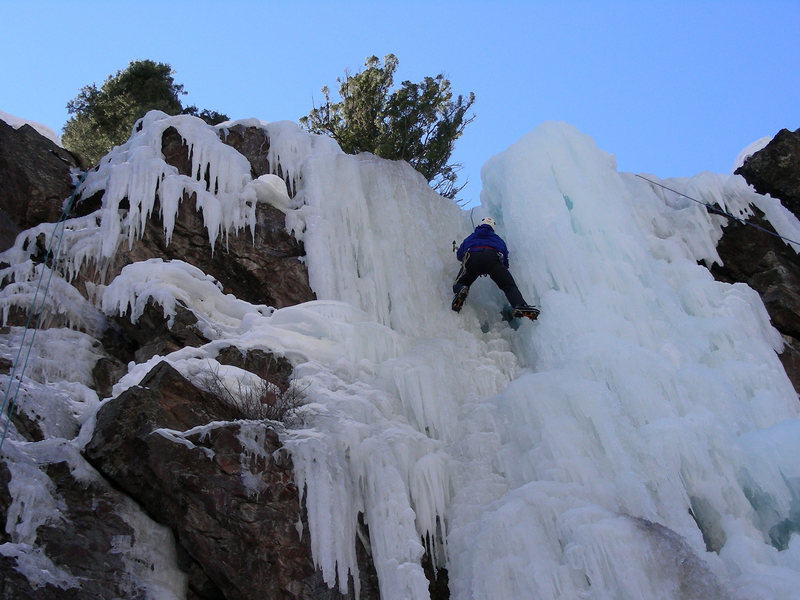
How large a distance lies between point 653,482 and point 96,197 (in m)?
6.82

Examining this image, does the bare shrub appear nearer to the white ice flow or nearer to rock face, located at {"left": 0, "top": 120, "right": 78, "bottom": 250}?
the white ice flow

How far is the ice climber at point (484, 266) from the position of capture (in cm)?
880

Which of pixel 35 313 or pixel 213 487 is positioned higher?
pixel 35 313

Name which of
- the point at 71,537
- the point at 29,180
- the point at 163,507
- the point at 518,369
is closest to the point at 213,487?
the point at 163,507

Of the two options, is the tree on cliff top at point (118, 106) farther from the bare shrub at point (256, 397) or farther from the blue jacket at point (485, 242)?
the bare shrub at point (256, 397)

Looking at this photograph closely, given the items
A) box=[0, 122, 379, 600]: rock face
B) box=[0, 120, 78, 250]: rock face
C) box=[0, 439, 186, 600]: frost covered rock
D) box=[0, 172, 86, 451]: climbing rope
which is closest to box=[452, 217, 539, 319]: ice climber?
box=[0, 122, 379, 600]: rock face

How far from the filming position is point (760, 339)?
874 centimetres

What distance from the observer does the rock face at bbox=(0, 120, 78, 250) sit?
30.9 feet

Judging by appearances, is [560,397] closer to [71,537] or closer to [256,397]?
[256,397]

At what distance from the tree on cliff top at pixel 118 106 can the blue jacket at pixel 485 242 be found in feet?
21.7

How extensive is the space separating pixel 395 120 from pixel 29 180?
5722 mm

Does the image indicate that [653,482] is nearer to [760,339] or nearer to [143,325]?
[760,339]

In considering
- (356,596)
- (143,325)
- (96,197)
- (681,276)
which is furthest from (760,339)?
(96,197)

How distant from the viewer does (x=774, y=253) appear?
10633 mm
